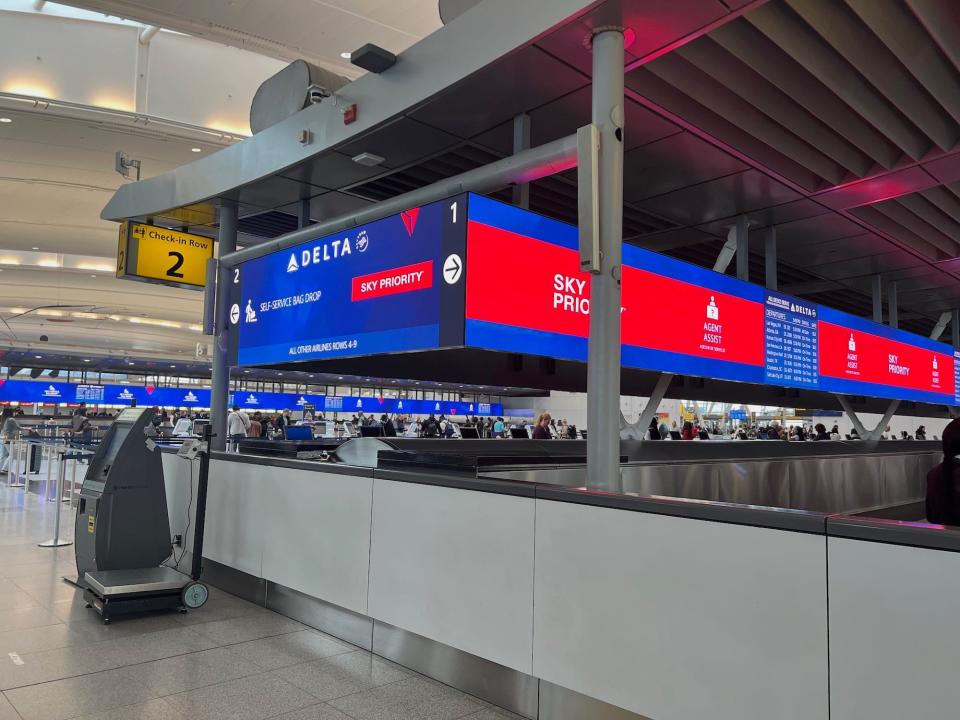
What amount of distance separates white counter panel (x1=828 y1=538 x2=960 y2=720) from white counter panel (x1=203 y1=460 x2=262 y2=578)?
3679 millimetres

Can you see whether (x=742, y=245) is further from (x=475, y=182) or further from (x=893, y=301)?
(x=893, y=301)

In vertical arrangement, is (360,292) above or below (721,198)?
below

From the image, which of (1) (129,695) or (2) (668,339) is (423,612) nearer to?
(1) (129,695)

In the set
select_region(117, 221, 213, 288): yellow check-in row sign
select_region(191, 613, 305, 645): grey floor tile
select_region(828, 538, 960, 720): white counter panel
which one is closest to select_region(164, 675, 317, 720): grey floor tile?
select_region(191, 613, 305, 645): grey floor tile

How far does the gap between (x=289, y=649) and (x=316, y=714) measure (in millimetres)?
957

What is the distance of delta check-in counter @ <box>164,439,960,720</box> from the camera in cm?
202

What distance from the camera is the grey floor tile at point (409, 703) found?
3061 millimetres

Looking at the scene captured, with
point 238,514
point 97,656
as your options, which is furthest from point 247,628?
point 238,514

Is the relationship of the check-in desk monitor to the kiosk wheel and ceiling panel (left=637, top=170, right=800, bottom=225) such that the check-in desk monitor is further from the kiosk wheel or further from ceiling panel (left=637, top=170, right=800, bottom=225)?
ceiling panel (left=637, top=170, right=800, bottom=225)

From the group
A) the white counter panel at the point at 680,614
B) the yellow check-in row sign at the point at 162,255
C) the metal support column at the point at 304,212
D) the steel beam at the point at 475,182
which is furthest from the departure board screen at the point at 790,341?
the yellow check-in row sign at the point at 162,255

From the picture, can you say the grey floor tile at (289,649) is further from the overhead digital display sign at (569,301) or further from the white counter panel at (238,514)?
the overhead digital display sign at (569,301)

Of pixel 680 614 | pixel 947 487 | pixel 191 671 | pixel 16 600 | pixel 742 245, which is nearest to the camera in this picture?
pixel 680 614

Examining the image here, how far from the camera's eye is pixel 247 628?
4316mm

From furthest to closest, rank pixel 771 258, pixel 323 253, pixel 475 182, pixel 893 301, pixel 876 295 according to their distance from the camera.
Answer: pixel 893 301 → pixel 876 295 → pixel 771 258 → pixel 323 253 → pixel 475 182
